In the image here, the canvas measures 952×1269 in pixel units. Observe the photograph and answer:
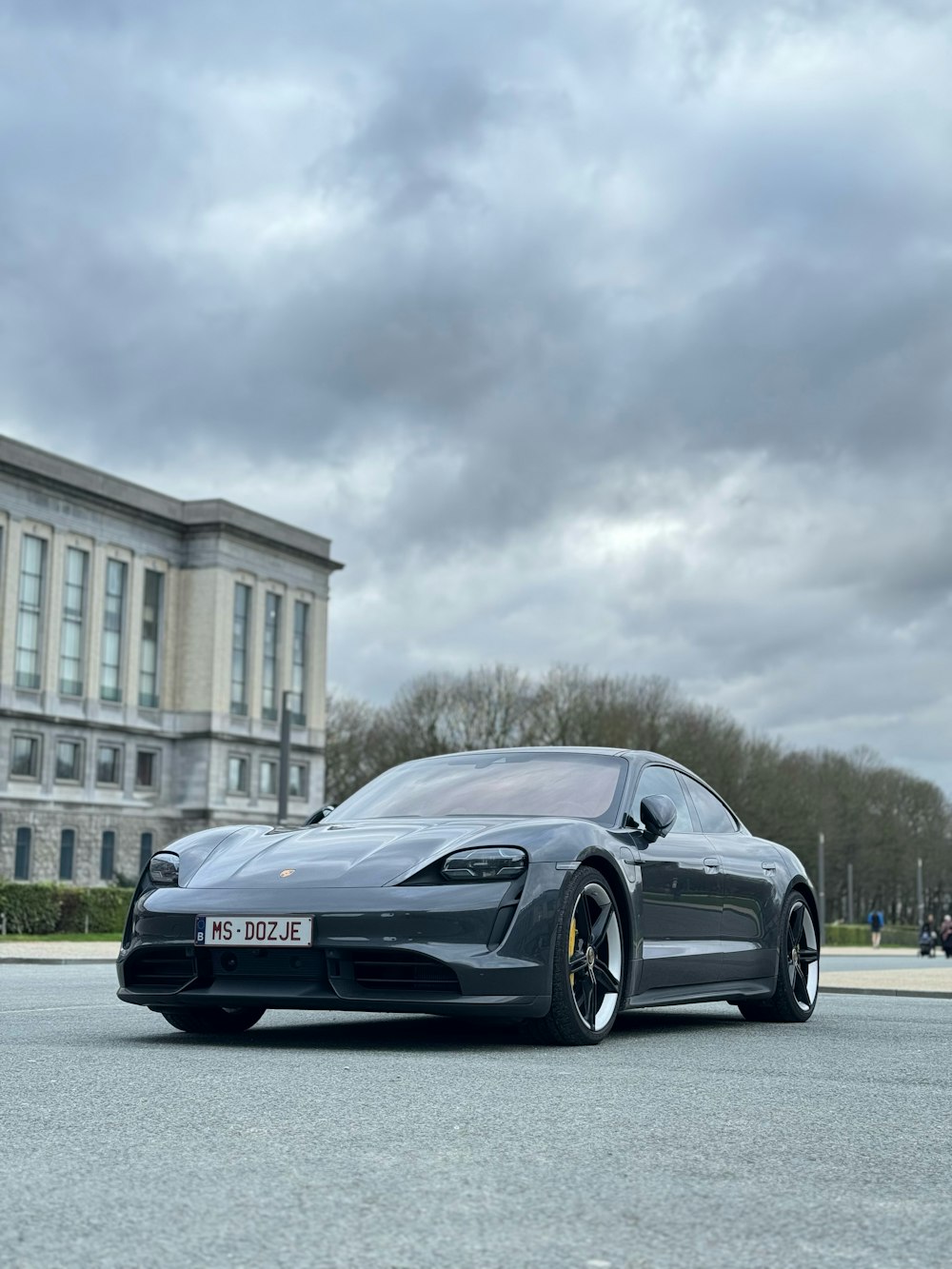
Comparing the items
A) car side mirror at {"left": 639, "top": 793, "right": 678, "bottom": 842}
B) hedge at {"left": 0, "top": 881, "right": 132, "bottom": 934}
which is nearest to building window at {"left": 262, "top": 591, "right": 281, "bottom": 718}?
hedge at {"left": 0, "top": 881, "right": 132, "bottom": 934}

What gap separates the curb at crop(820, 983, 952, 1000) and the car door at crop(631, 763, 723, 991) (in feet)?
29.3

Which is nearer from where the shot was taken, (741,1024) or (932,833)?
(741,1024)

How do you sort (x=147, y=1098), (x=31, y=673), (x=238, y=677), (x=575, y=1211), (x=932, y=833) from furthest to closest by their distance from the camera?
(x=932, y=833) → (x=238, y=677) → (x=31, y=673) → (x=147, y=1098) → (x=575, y=1211)

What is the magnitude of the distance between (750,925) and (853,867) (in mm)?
97723

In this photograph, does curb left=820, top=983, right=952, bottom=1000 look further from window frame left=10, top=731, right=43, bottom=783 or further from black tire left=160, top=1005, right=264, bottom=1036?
window frame left=10, top=731, right=43, bottom=783

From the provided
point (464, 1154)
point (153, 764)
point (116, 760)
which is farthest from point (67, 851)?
point (464, 1154)

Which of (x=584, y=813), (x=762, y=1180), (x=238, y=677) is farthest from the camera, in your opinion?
(x=238, y=677)

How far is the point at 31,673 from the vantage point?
3211 inches

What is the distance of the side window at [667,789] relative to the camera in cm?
930

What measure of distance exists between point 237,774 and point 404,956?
3384 inches

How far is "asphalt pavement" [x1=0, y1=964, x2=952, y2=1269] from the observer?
358 cm

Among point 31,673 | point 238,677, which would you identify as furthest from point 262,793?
point 31,673

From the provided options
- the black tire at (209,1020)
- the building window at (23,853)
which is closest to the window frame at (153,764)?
the building window at (23,853)

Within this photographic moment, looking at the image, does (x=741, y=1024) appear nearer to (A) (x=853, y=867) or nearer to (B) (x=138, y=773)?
(B) (x=138, y=773)
